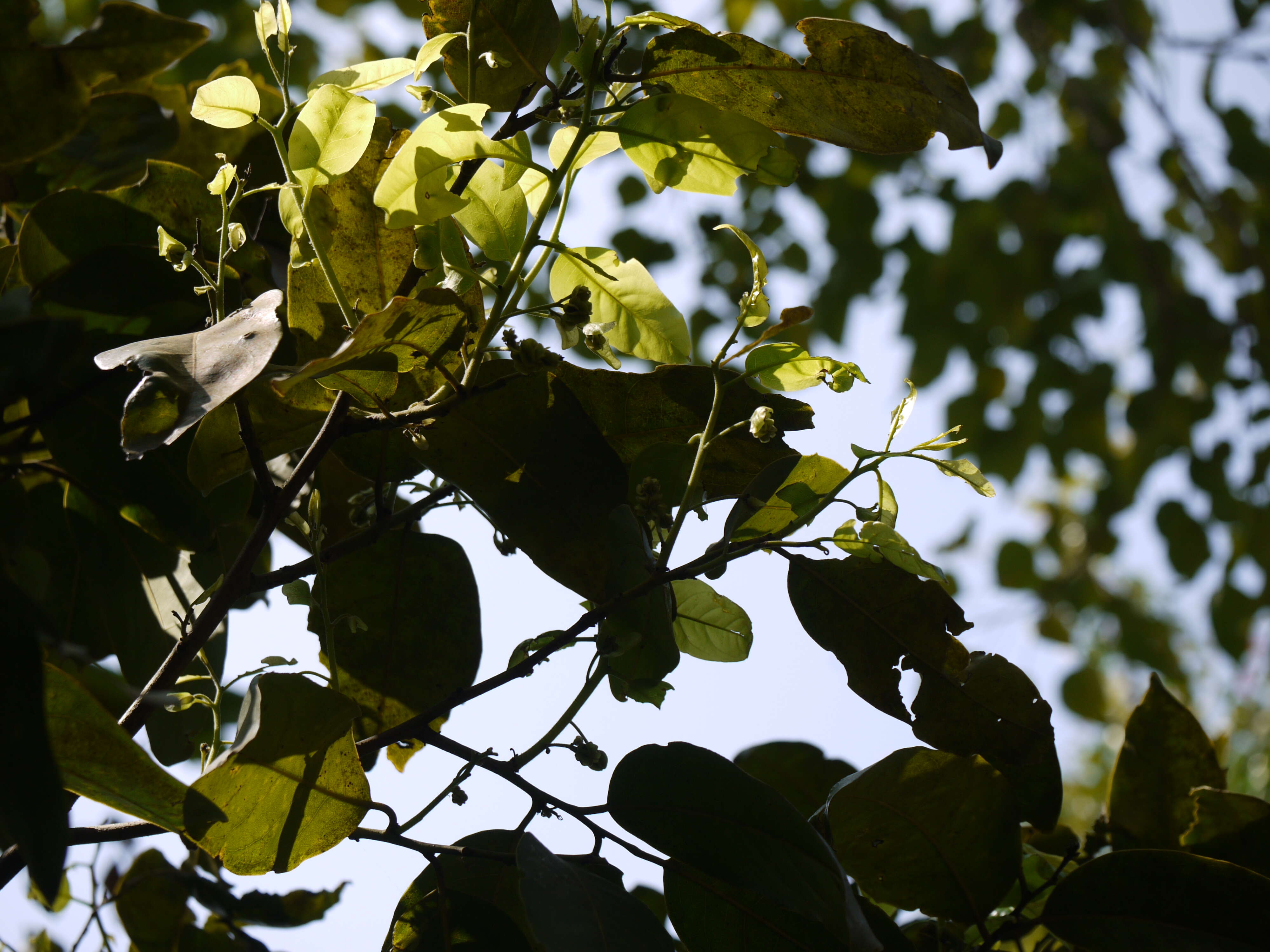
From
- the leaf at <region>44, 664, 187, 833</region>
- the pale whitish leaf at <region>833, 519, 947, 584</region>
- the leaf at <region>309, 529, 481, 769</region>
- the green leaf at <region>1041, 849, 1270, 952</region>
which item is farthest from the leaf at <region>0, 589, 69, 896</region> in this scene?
the green leaf at <region>1041, 849, 1270, 952</region>

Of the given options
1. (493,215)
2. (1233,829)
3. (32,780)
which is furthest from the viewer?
(1233,829)

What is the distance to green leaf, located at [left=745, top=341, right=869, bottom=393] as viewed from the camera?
0.34m

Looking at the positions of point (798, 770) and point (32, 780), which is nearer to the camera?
point (32, 780)

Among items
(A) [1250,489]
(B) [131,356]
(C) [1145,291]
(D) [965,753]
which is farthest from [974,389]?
(B) [131,356]

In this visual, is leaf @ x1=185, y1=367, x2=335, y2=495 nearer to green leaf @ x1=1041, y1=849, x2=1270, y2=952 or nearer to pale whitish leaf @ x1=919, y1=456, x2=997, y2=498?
pale whitish leaf @ x1=919, y1=456, x2=997, y2=498

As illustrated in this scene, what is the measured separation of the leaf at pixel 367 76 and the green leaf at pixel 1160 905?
43 centimetres

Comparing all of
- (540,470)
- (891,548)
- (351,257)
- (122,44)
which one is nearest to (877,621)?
(891,548)

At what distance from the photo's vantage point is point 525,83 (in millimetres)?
344

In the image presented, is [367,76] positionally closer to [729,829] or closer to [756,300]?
[756,300]

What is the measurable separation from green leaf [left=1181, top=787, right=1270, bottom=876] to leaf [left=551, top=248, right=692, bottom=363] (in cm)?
33

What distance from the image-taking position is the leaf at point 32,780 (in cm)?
22

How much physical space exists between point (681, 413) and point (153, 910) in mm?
357

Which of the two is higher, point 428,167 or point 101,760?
point 428,167

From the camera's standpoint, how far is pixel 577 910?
1.01 ft
